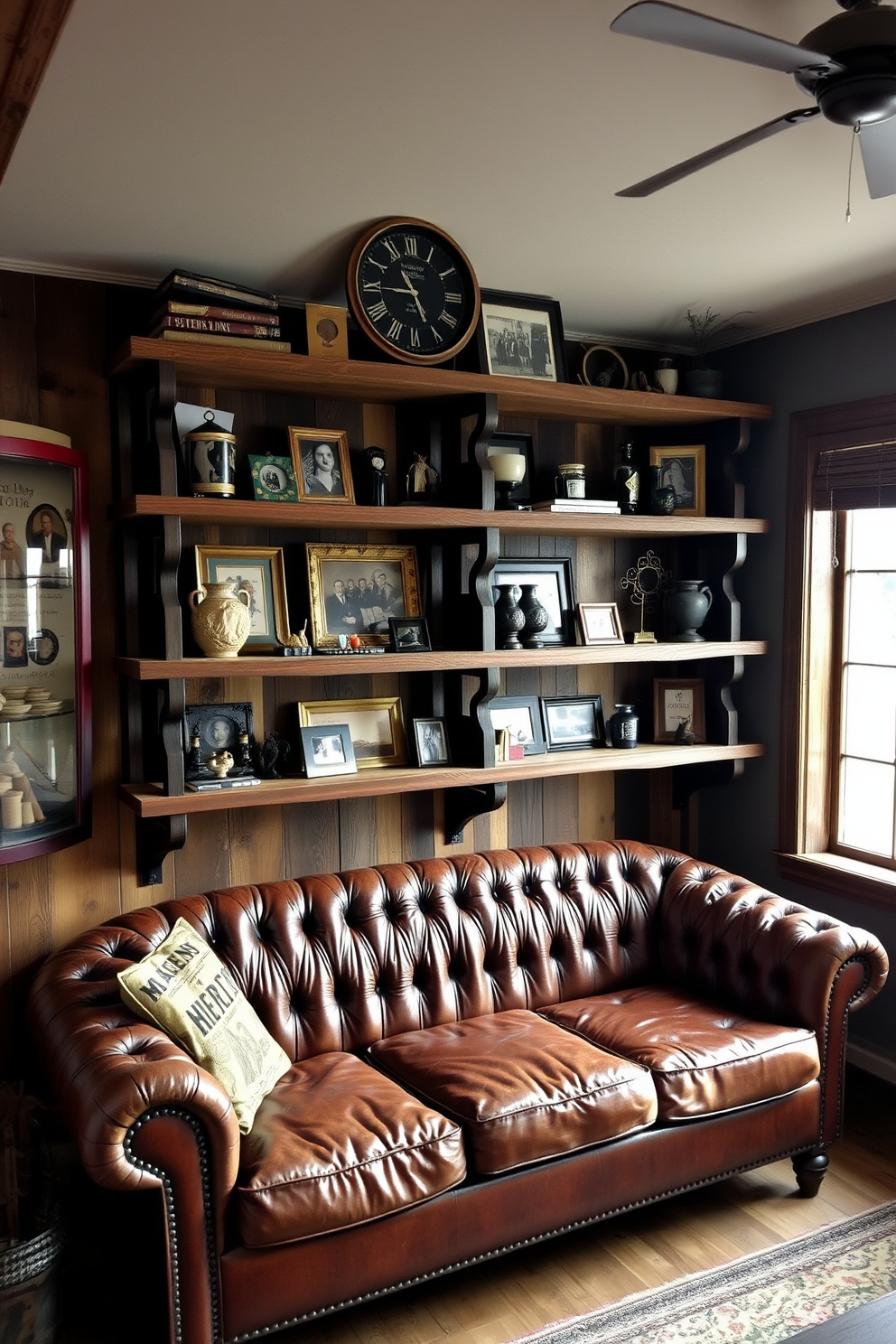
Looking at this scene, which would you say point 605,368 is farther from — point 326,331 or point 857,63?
point 857,63

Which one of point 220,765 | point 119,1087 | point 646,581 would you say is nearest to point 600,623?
point 646,581

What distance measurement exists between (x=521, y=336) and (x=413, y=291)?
0.53 m

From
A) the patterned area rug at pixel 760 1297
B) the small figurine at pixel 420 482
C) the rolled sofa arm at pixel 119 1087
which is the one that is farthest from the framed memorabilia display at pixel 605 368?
the patterned area rug at pixel 760 1297

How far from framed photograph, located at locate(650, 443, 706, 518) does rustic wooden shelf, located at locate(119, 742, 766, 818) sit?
0.86m

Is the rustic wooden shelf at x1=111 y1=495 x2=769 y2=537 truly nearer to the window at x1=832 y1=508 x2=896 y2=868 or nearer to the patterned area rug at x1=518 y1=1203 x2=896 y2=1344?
the window at x1=832 y1=508 x2=896 y2=868

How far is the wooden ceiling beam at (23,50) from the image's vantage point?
1531mm

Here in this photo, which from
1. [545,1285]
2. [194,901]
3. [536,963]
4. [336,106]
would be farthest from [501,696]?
[336,106]

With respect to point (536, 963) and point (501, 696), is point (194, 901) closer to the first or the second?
point (536, 963)

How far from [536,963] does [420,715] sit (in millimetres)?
862

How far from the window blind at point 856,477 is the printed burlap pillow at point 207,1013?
243 cm

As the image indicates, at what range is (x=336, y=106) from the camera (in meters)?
2.04

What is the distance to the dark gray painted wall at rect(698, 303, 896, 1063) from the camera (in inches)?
136

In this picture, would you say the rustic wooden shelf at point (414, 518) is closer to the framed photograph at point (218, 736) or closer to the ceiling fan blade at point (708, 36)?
the framed photograph at point (218, 736)

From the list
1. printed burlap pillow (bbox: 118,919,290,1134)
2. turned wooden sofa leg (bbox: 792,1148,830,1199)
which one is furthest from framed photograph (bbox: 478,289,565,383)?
turned wooden sofa leg (bbox: 792,1148,830,1199)
